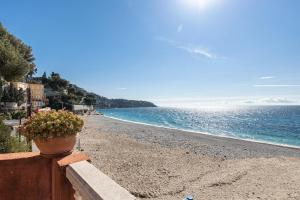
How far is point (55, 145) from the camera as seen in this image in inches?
106

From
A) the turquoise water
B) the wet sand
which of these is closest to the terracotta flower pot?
the wet sand

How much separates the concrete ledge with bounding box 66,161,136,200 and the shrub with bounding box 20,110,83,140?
461mm

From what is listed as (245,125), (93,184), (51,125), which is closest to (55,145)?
(51,125)

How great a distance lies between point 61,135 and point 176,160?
1336 centimetres

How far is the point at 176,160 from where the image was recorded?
15.4 metres

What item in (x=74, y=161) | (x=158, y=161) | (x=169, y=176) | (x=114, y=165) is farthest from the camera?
(x=158, y=161)

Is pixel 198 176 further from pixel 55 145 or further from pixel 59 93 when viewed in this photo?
pixel 59 93

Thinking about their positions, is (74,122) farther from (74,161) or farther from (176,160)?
(176,160)

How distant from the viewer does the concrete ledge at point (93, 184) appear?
5.11 feet

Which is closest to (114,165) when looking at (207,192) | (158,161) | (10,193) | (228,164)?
(158,161)

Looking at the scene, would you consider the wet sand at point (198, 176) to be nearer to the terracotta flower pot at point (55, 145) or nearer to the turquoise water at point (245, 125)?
the terracotta flower pot at point (55, 145)

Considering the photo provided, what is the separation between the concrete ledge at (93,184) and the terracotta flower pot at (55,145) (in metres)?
0.40

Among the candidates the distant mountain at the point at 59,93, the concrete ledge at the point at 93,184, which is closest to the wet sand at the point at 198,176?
the concrete ledge at the point at 93,184

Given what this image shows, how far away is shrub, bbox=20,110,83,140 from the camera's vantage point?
2.64 m
